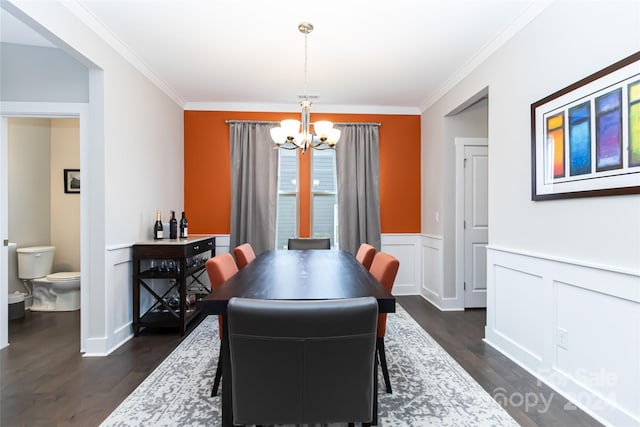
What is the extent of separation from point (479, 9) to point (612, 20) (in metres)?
0.88

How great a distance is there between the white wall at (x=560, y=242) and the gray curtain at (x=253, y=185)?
2.64 m

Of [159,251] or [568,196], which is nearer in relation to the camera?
[568,196]

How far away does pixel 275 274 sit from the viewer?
83.4 inches

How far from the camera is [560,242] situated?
6.89 ft

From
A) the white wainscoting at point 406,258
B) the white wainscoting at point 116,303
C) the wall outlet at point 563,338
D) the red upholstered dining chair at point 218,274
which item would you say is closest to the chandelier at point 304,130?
the red upholstered dining chair at point 218,274

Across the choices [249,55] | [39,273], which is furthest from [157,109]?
[39,273]

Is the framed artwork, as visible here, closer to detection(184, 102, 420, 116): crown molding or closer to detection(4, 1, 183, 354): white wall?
detection(184, 102, 420, 116): crown molding

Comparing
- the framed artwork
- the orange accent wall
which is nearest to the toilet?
the orange accent wall

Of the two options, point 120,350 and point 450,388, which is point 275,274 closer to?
point 450,388

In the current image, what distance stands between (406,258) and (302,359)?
369 cm

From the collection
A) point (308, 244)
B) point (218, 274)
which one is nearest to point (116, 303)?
point (218, 274)

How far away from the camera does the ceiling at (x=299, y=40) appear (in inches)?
92.8

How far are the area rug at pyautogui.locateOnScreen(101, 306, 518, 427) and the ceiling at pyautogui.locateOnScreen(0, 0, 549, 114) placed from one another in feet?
8.65

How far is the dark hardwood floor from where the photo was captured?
1853 millimetres
